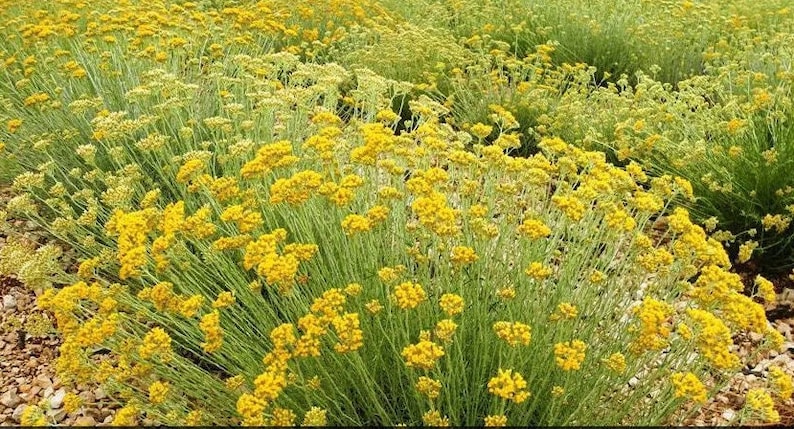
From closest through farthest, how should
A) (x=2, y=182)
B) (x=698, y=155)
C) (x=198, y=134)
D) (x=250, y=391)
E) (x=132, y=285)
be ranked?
(x=250, y=391) < (x=132, y=285) < (x=698, y=155) < (x=198, y=134) < (x=2, y=182)

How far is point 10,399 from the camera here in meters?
3.22

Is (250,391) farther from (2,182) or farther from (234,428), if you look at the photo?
(2,182)

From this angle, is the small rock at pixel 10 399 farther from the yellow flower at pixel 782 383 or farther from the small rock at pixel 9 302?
the yellow flower at pixel 782 383

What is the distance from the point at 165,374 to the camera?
259cm

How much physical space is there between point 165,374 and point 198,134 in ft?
7.20

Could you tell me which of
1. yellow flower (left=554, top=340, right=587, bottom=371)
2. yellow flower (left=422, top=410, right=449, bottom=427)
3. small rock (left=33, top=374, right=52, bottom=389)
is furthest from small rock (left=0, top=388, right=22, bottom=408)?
yellow flower (left=554, top=340, right=587, bottom=371)

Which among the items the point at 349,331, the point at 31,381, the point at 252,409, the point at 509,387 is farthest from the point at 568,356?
the point at 31,381

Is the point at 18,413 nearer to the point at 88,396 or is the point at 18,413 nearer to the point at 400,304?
the point at 88,396

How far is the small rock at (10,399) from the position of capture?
3207 mm

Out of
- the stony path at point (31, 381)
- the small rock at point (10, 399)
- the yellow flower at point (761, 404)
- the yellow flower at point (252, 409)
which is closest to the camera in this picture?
the yellow flower at point (252, 409)

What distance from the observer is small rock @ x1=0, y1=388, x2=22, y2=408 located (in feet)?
10.5

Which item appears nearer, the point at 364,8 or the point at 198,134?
the point at 198,134

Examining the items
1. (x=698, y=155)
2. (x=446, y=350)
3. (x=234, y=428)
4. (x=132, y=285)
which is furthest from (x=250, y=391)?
(x=698, y=155)

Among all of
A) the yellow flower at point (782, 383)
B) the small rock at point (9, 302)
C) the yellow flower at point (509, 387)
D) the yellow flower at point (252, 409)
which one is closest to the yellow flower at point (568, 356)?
the yellow flower at point (509, 387)
